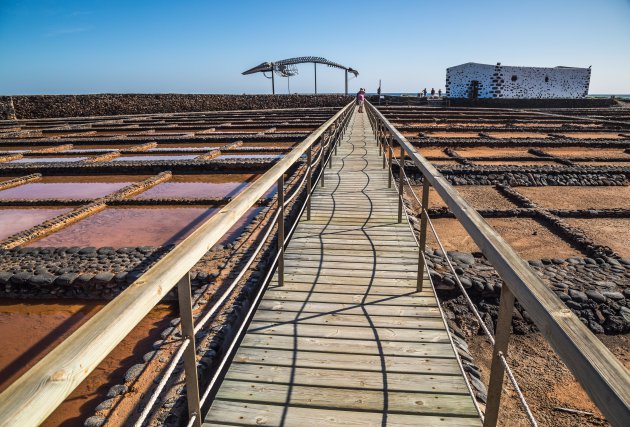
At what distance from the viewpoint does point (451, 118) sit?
25844 millimetres

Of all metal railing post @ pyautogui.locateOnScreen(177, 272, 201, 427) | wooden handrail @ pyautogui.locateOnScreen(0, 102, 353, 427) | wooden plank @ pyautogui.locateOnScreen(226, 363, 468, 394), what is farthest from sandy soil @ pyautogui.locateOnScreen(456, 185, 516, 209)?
wooden handrail @ pyautogui.locateOnScreen(0, 102, 353, 427)

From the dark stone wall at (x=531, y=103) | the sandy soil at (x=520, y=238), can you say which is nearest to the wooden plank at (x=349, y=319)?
the sandy soil at (x=520, y=238)

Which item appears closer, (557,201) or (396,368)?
(396,368)

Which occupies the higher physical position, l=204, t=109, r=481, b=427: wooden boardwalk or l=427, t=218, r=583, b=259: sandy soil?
l=204, t=109, r=481, b=427: wooden boardwalk

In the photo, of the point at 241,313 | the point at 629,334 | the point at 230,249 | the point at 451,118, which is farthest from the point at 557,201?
the point at 451,118

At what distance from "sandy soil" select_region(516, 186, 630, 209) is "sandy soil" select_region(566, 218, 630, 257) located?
96 centimetres

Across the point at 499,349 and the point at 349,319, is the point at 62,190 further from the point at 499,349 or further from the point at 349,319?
the point at 499,349

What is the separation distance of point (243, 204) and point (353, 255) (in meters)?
2.31

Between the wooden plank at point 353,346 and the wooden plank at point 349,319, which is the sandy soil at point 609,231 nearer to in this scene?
the wooden plank at point 349,319

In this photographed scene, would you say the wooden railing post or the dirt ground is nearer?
the dirt ground

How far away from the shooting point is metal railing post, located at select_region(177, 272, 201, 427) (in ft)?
4.89

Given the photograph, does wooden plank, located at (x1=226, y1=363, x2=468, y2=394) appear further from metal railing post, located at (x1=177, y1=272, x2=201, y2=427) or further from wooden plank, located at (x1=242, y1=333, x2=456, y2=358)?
metal railing post, located at (x1=177, y1=272, x2=201, y2=427)

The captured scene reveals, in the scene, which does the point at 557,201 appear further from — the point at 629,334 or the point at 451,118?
the point at 451,118

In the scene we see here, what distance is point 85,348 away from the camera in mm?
889
